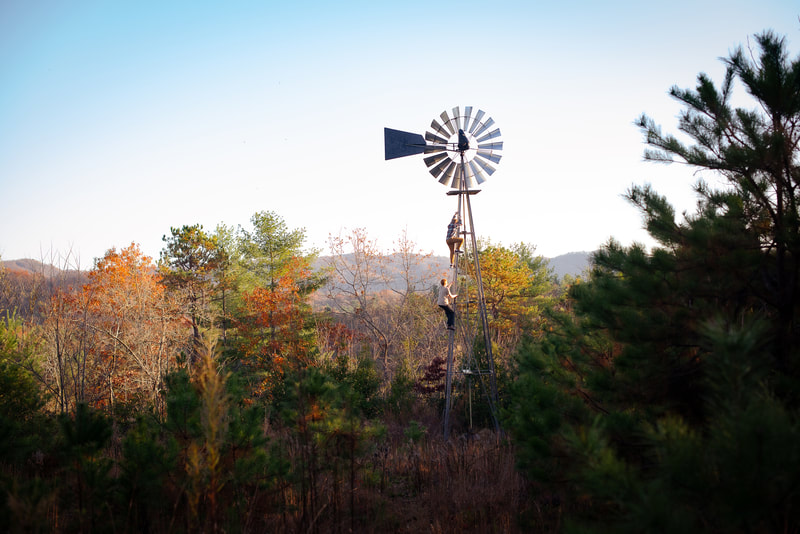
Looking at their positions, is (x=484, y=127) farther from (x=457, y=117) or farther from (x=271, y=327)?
(x=271, y=327)

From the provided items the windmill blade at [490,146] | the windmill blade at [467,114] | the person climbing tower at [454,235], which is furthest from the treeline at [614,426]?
the windmill blade at [467,114]

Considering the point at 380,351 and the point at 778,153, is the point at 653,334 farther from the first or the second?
the point at 380,351

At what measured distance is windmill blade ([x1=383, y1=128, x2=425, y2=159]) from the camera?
272 inches

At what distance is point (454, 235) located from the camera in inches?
267

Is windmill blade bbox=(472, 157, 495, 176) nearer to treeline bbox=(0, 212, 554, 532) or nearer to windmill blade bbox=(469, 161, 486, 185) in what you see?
windmill blade bbox=(469, 161, 486, 185)

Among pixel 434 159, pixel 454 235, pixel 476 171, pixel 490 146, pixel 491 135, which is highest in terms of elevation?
pixel 491 135

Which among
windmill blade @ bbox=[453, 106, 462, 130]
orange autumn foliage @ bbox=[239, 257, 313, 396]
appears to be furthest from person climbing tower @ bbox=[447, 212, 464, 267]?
orange autumn foliage @ bbox=[239, 257, 313, 396]

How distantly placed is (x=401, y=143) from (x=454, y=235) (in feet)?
5.68

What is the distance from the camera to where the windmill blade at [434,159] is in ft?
23.7

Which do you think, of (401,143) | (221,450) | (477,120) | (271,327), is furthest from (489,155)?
(271,327)

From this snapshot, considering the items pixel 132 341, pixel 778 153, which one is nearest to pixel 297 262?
pixel 132 341

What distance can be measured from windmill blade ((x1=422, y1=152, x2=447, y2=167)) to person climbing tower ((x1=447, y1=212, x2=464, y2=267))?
1.01 metres

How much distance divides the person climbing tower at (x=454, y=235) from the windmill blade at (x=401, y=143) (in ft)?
4.14

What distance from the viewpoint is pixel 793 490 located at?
1.51 meters
